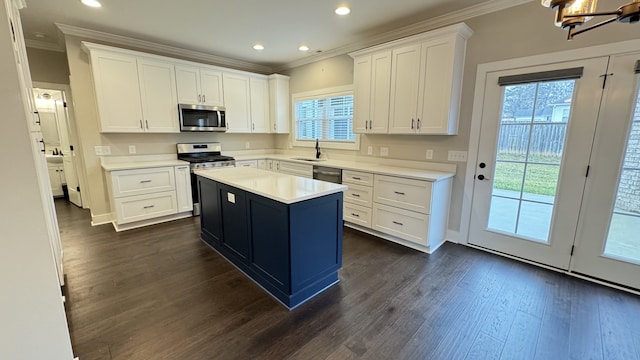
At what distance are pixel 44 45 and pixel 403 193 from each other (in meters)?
5.79

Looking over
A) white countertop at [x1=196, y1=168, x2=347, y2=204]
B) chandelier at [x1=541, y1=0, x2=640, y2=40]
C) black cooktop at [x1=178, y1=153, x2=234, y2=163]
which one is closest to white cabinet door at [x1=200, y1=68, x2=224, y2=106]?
black cooktop at [x1=178, y1=153, x2=234, y2=163]

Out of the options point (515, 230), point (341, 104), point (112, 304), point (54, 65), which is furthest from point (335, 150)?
point (54, 65)

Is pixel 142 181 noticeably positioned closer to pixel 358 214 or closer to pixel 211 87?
pixel 211 87

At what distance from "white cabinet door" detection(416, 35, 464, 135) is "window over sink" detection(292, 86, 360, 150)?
4.46ft

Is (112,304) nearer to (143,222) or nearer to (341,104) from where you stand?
(143,222)

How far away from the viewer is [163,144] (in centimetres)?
452

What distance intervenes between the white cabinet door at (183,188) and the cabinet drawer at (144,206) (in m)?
0.07

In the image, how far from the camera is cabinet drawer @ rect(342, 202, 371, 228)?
3635 mm

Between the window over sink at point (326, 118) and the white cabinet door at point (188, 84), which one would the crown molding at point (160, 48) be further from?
the window over sink at point (326, 118)

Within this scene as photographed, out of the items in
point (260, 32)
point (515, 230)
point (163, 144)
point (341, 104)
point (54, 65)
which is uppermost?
point (260, 32)

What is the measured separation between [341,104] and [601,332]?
3.91 metres

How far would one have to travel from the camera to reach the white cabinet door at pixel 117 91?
11.9 ft

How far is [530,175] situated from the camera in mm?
2791

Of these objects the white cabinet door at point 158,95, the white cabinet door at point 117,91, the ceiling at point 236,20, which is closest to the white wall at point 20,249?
the ceiling at point 236,20
